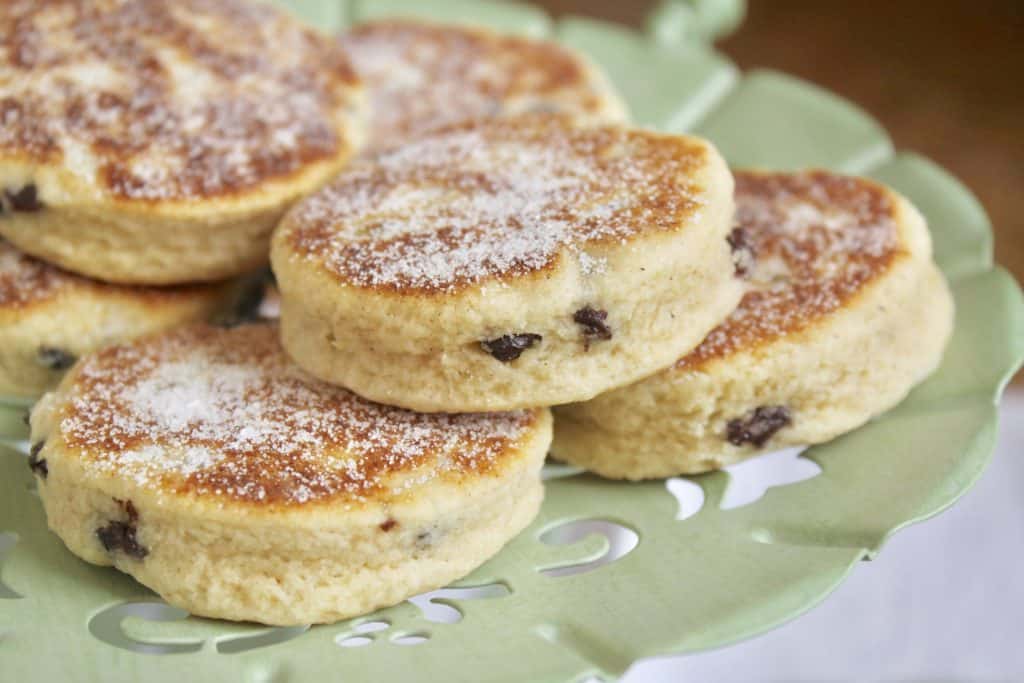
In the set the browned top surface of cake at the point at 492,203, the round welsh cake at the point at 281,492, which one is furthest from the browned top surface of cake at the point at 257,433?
the browned top surface of cake at the point at 492,203

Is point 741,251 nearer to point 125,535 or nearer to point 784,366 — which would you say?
point 784,366

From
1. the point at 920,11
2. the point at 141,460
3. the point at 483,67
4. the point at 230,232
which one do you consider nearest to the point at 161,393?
the point at 141,460

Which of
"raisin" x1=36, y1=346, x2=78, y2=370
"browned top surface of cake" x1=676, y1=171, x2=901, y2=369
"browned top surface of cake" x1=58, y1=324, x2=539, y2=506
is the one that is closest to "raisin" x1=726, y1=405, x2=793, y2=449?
"browned top surface of cake" x1=676, y1=171, x2=901, y2=369

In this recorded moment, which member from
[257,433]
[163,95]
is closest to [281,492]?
[257,433]

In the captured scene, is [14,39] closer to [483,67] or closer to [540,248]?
[483,67]

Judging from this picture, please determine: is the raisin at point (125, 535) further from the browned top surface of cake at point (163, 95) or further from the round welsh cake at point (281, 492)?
the browned top surface of cake at point (163, 95)

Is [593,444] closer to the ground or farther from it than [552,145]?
closer to the ground
